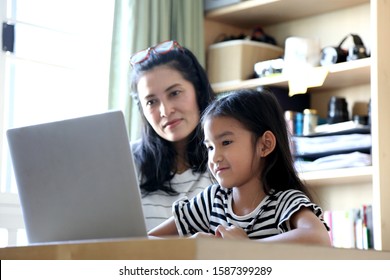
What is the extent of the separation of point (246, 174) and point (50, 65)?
1521 millimetres

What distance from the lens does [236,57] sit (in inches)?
129

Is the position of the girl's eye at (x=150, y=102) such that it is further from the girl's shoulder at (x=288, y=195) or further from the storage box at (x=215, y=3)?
the storage box at (x=215, y=3)

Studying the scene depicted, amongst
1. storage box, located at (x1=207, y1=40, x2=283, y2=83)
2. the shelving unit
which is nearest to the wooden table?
the shelving unit

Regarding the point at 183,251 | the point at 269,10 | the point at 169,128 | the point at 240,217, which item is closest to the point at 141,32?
the point at 269,10

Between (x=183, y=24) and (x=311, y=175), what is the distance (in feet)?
2.84

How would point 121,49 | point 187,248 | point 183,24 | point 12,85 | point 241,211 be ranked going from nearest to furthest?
1. point 187,248
2. point 241,211
3. point 12,85
4. point 121,49
5. point 183,24

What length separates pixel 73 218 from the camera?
4.72 ft

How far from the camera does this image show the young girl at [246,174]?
1650 millimetres

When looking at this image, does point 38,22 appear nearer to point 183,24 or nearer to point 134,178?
point 183,24

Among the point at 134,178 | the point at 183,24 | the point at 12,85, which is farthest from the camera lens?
the point at 183,24

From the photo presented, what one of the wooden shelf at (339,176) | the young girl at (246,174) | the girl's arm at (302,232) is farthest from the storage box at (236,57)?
the girl's arm at (302,232)

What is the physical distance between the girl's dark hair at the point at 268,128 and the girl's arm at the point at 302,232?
0.17 m
